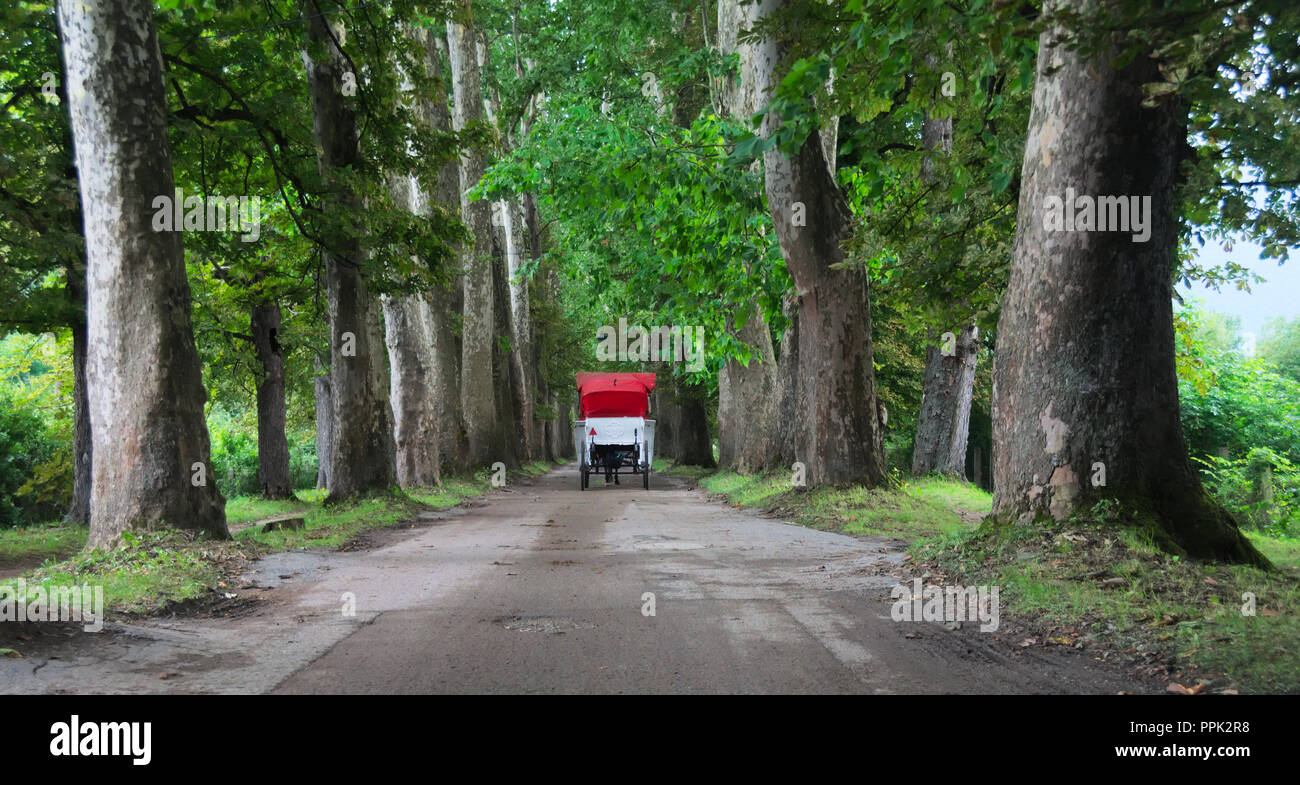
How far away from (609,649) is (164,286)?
6773 millimetres

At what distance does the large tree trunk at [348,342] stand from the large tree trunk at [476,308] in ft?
31.9

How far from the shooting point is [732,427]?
28625mm

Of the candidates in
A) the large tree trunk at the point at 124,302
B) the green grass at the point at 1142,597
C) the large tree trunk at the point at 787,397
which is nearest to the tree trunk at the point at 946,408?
the large tree trunk at the point at 787,397

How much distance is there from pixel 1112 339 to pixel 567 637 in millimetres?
4769

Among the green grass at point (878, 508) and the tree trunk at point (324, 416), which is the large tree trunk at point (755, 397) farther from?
the tree trunk at point (324, 416)

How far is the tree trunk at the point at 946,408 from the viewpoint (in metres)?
21.8

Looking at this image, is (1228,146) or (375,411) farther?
(375,411)

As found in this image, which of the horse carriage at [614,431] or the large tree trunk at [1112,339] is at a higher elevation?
the large tree trunk at [1112,339]

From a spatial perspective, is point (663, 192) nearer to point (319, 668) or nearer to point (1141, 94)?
point (1141, 94)

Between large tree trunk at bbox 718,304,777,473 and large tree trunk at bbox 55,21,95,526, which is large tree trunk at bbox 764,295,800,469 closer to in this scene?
large tree trunk at bbox 718,304,777,473

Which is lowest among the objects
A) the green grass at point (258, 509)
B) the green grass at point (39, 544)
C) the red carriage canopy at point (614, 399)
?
the green grass at point (258, 509)

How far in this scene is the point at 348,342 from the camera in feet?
52.8

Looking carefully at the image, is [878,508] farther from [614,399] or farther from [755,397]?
[614,399]

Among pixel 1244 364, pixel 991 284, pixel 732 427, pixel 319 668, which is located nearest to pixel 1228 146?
pixel 991 284
